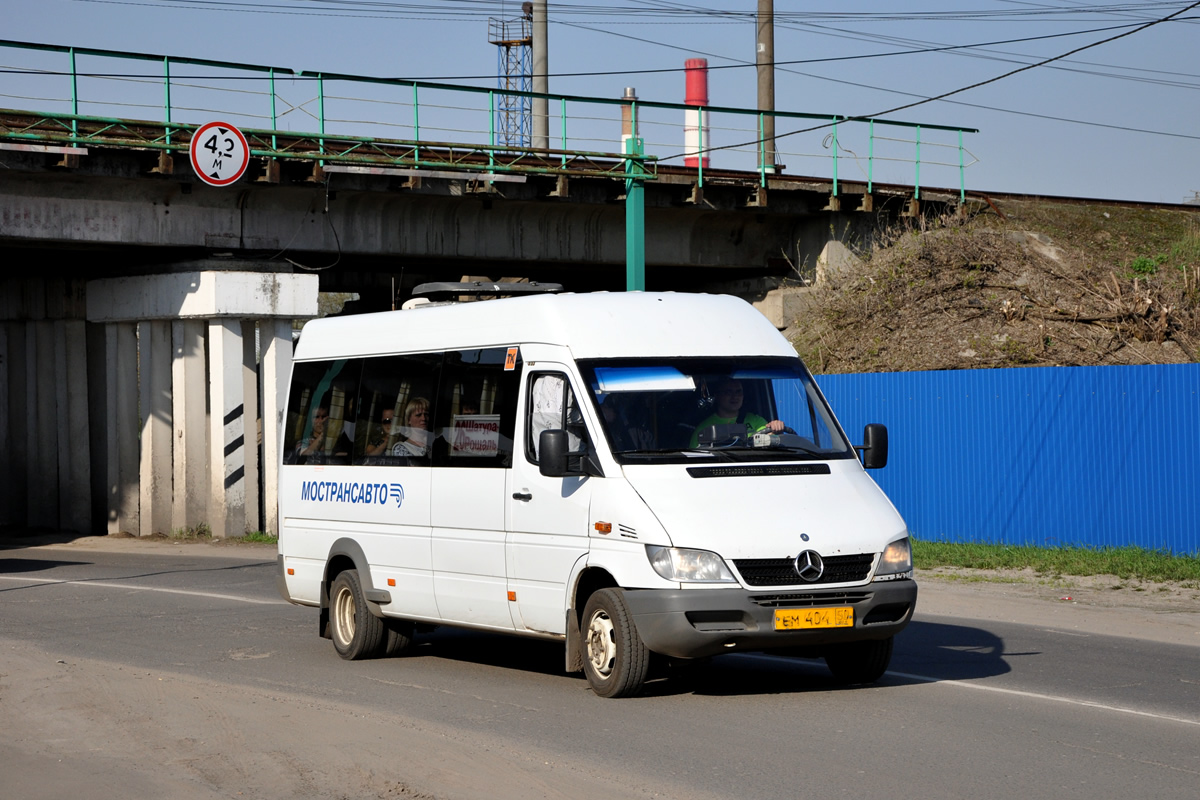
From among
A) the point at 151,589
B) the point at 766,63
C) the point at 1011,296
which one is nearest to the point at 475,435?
the point at 151,589

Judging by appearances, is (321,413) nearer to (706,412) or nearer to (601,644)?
(706,412)

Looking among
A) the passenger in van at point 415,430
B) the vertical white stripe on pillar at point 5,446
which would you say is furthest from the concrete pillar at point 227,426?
the passenger in van at point 415,430

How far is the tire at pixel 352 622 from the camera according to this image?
11.1 m

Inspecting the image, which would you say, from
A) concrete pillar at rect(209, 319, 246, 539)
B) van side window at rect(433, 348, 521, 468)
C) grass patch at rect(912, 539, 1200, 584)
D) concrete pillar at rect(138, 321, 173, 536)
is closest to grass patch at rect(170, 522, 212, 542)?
concrete pillar at rect(209, 319, 246, 539)

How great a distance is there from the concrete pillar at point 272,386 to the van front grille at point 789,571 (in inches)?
709

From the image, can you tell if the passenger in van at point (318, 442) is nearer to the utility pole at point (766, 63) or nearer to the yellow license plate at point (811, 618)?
the yellow license plate at point (811, 618)

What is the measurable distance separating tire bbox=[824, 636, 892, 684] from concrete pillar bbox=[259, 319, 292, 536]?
56.9 feet

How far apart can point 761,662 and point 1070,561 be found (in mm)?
7712

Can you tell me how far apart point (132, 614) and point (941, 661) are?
8.21 meters

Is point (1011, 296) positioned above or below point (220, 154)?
below

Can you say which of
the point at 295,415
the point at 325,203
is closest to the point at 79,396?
the point at 325,203

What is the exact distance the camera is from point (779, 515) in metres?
8.45

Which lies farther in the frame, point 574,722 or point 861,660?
point 861,660

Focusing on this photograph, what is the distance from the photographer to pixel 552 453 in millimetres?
8797
